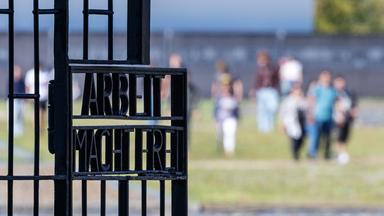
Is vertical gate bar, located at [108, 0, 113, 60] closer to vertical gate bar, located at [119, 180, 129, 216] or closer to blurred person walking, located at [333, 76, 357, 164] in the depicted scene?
vertical gate bar, located at [119, 180, 129, 216]

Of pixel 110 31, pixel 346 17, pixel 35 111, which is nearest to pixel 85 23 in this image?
pixel 110 31

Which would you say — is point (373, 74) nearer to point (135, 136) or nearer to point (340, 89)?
point (340, 89)

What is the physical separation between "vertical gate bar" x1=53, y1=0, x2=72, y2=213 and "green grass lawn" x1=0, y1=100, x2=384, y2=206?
13310 millimetres

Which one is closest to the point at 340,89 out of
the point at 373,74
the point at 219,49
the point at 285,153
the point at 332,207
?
the point at 285,153

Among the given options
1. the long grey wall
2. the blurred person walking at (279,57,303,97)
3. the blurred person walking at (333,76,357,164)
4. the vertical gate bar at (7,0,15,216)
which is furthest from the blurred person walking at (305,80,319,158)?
the vertical gate bar at (7,0,15,216)

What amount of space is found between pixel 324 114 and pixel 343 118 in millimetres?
627

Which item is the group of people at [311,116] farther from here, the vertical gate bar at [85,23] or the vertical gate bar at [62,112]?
the vertical gate bar at [62,112]

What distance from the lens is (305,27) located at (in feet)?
193

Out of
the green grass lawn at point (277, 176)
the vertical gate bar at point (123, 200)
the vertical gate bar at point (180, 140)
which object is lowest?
the green grass lawn at point (277, 176)

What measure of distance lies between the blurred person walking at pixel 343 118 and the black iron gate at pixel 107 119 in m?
21.2

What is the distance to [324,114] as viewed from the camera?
30.1 m

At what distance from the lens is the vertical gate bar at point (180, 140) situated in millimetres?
7895

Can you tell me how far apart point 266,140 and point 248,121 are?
779 centimetres

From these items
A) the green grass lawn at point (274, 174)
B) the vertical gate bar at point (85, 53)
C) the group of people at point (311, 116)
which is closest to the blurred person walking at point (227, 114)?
the group of people at point (311, 116)
